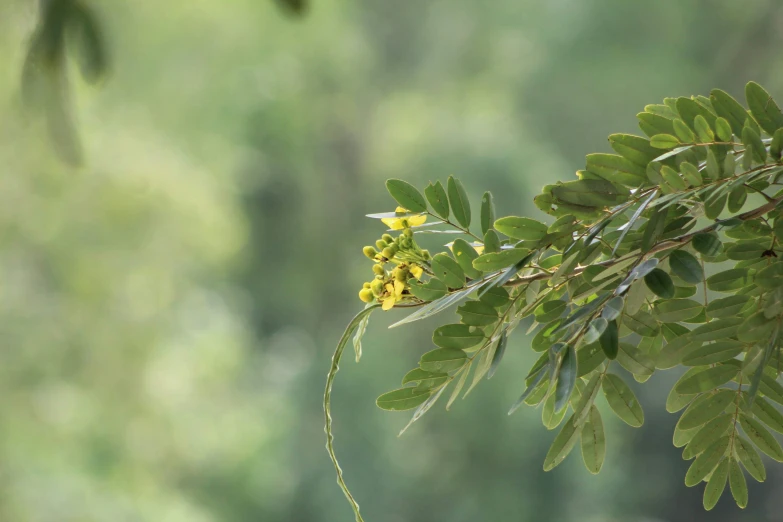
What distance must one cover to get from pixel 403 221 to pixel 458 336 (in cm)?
5

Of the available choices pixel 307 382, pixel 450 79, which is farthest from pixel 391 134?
pixel 307 382

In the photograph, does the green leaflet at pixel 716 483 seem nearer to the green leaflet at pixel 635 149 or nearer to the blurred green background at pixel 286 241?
the green leaflet at pixel 635 149

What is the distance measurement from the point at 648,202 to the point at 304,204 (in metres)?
4.05

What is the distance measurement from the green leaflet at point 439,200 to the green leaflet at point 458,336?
2.4 inches

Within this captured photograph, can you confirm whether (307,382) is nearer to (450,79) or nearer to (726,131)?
(450,79)

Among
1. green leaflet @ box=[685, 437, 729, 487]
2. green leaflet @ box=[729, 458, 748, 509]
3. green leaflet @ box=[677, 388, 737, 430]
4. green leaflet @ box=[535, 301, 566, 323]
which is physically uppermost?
green leaflet @ box=[535, 301, 566, 323]

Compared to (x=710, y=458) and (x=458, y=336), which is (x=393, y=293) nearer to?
(x=458, y=336)

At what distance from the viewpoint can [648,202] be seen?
31 cm

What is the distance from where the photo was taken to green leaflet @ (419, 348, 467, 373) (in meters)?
0.35

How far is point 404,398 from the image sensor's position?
36 cm

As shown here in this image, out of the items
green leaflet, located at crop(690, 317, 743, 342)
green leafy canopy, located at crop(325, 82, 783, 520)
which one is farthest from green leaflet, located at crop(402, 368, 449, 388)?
green leaflet, located at crop(690, 317, 743, 342)

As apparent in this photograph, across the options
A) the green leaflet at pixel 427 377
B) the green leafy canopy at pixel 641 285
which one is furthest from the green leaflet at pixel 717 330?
the green leaflet at pixel 427 377

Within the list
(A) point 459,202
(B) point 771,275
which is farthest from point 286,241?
(B) point 771,275

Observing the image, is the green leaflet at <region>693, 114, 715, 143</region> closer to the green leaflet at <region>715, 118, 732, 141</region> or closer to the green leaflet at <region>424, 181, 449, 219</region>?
the green leaflet at <region>715, 118, 732, 141</region>
